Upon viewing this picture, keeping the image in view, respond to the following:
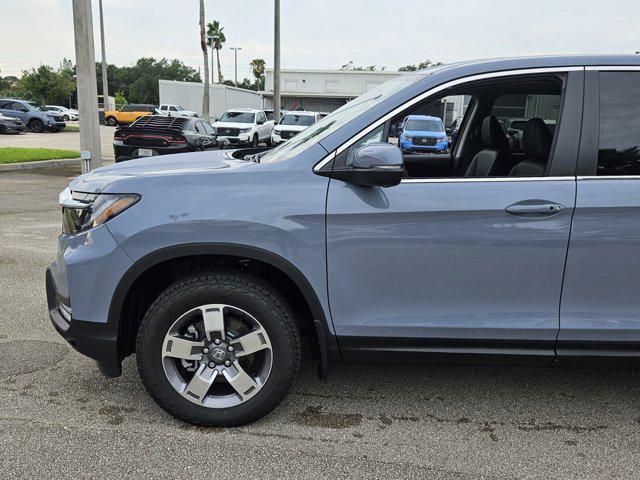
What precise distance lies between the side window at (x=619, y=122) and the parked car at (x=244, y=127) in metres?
19.9

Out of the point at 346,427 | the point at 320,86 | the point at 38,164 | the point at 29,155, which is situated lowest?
the point at 346,427

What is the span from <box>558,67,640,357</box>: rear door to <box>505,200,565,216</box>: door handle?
10cm

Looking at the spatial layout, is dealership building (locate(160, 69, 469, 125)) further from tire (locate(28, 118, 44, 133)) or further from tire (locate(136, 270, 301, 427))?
tire (locate(136, 270, 301, 427))

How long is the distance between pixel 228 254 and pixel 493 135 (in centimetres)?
208

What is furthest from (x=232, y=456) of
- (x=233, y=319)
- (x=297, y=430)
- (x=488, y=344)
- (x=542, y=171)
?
(x=542, y=171)

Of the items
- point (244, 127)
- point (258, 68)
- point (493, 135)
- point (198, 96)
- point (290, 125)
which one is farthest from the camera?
point (258, 68)

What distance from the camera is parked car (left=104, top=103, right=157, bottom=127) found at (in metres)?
44.8

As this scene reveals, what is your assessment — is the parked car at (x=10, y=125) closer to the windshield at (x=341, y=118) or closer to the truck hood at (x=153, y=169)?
the truck hood at (x=153, y=169)

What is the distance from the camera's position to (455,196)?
8.77 ft

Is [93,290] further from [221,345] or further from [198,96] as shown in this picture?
[198,96]

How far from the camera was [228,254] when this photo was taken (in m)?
2.71

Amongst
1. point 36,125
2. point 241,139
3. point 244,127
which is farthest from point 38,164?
point 36,125

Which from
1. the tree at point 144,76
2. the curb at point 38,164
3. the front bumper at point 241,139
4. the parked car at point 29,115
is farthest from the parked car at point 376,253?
the tree at point 144,76

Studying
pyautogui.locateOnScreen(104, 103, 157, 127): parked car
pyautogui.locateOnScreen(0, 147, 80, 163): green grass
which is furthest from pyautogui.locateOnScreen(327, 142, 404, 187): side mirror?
pyautogui.locateOnScreen(104, 103, 157, 127): parked car
